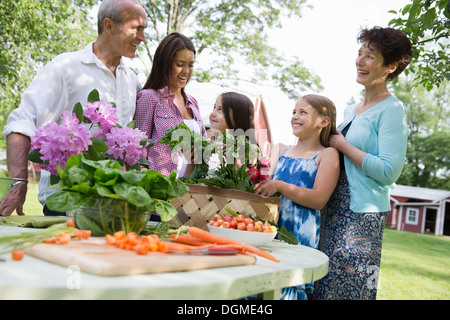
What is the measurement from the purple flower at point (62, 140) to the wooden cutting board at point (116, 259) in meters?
0.43

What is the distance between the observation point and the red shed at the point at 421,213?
1227 inches

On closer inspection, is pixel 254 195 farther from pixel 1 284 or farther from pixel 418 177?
pixel 418 177

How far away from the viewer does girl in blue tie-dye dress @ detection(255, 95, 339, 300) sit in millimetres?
2168

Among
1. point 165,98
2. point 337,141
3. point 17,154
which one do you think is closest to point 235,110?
point 165,98

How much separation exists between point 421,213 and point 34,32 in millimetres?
30193

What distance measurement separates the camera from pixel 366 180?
7.82 feet

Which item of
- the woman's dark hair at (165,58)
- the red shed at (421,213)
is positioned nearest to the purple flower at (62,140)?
the woman's dark hair at (165,58)

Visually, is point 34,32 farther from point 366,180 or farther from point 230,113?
point 366,180

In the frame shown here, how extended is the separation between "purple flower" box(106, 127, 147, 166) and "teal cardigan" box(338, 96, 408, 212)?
4.20ft

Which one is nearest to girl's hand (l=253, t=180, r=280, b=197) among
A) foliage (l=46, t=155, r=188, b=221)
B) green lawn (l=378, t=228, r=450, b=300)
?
foliage (l=46, t=155, r=188, b=221)

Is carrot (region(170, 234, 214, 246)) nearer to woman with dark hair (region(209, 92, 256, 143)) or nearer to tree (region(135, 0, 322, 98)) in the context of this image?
woman with dark hair (region(209, 92, 256, 143))

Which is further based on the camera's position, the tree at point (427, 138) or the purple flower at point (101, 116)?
the tree at point (427, 138)

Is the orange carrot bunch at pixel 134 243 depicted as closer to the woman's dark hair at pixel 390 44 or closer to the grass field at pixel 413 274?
the woman's dark hair at pixel 390 44

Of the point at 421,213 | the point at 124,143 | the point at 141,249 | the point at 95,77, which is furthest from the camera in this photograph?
the point at 421,213
